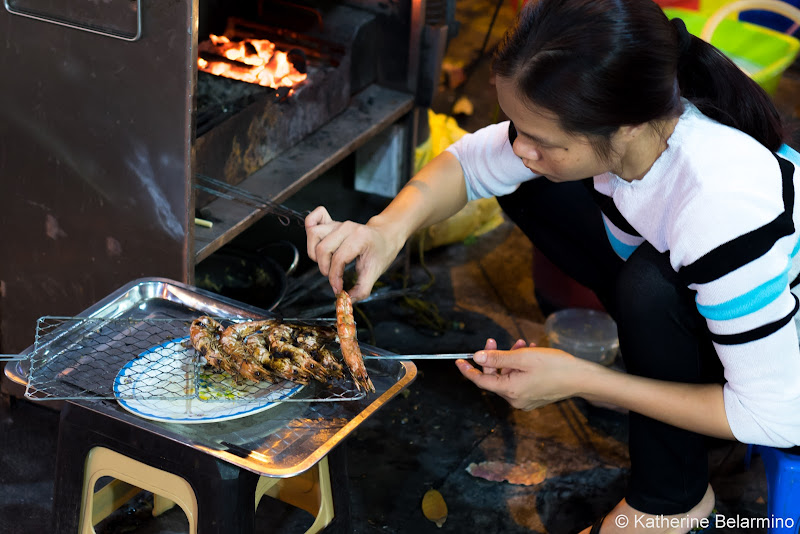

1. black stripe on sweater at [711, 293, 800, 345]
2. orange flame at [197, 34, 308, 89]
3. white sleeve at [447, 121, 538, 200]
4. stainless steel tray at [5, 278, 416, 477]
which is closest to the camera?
stainless steel tray at [5, 278, 416, 477]

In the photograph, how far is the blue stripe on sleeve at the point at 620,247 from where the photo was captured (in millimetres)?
2288

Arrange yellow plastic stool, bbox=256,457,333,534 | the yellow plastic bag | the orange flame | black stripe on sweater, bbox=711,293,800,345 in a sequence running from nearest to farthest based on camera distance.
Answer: black stripe on sweater, bbox=711,293,800,345 < yellow plastic stool, bbox=256,457,333,534 < the orange flame < the yellow plastic bag

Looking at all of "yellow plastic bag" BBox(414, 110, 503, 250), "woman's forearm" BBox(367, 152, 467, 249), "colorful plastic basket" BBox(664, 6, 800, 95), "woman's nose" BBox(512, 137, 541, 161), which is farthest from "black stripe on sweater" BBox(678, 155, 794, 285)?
"colorful plastic basket" BBox(664, 6, 800, 95)

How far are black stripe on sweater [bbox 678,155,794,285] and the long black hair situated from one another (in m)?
0.30

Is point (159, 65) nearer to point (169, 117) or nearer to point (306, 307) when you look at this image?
point (169, 117)

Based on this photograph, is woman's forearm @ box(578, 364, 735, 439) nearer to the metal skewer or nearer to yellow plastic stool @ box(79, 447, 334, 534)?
yellow plastic stool @ box(79, 447, 334, 534)

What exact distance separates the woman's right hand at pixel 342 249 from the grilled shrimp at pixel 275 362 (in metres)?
0.22

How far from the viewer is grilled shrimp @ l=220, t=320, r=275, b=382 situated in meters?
1.86

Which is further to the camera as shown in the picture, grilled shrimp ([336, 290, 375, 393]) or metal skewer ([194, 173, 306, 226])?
metal skewer ([194, 173, 306, 226])

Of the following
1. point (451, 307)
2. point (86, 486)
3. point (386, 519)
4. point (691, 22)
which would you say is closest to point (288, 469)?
point (86, 486)

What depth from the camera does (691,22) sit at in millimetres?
4625

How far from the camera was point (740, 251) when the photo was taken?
5.72ft

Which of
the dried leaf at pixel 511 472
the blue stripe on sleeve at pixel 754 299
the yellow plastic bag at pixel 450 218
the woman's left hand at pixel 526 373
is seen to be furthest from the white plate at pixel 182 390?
the yellow plastic bag at pixel 450 218

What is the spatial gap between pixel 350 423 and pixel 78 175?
44.1 inches
